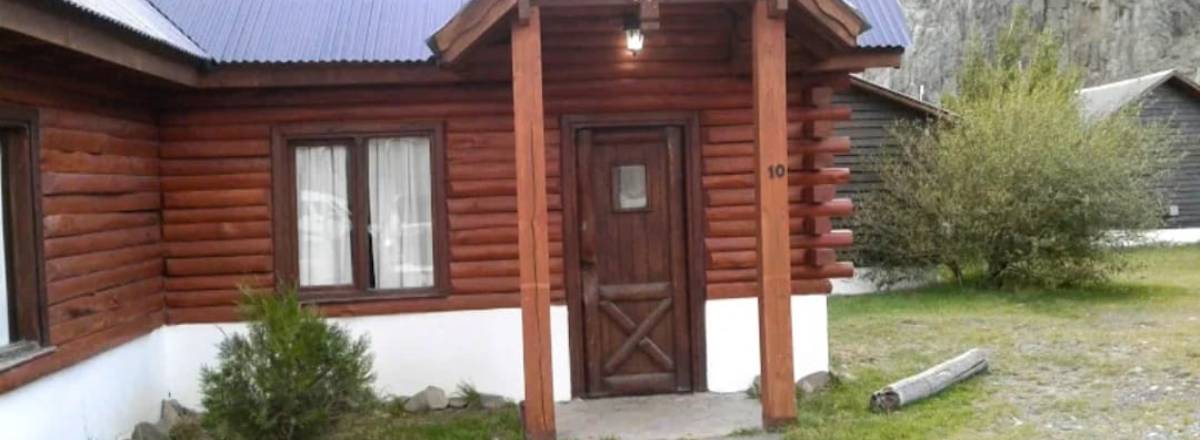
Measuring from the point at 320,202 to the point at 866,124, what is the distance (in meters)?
12.5

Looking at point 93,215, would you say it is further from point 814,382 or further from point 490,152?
point 814,382

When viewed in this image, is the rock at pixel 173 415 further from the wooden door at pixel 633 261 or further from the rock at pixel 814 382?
the rock at pixel 814 382

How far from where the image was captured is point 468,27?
6.64 meters

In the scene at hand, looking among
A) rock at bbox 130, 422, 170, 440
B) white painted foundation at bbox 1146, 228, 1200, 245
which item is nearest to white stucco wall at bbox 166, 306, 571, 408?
rock at bbox 130, 422, 170, 440

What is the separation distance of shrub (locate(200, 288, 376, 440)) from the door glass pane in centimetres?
110

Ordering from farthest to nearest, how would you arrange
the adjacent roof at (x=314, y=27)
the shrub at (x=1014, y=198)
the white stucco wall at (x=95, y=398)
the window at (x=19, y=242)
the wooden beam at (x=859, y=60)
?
the shrub at (x=1014, y=198), the wooden beam at (x=859, y=60), the adjacent roof at (x=314, y=27), the window at (x=19, y=242), the white stucco wall at (x=95, y=398)

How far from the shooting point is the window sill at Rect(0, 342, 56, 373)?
5445 millimetres

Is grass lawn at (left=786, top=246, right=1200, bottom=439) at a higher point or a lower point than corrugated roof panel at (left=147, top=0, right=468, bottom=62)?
lower

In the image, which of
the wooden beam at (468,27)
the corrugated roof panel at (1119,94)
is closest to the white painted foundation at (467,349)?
the wooden beam at (468,27)

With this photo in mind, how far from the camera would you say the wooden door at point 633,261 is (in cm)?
818

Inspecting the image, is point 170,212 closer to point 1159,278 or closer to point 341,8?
point 341,8

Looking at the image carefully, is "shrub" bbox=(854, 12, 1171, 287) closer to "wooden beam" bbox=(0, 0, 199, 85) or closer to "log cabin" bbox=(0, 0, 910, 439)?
"log cabin" bbox=(0, 0, 910, 439)

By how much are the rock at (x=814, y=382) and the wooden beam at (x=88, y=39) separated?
493 cm

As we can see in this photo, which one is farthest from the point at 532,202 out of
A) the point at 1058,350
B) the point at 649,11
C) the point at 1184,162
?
the point at 1184,162
